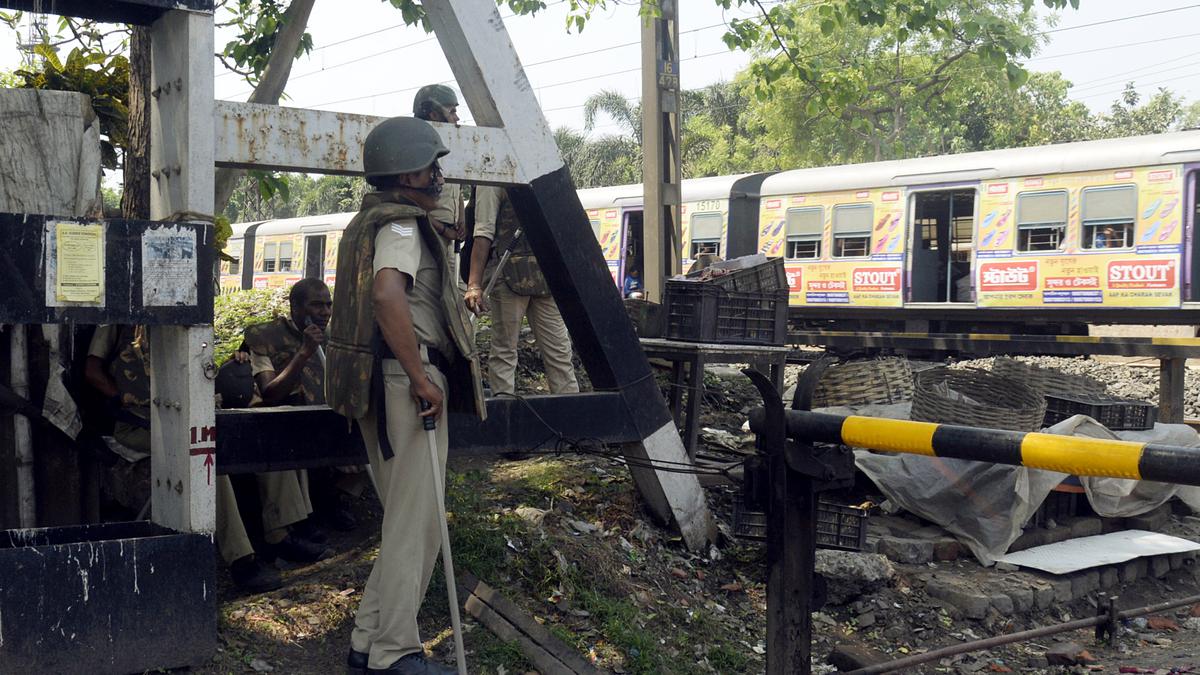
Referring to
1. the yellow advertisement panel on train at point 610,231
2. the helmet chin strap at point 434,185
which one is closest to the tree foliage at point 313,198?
the yellow advertisement panel on train at point 610,231

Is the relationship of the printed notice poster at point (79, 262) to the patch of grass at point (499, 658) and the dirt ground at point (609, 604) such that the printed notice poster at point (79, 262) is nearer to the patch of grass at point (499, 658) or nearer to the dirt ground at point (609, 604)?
the dirt ground at point (609, 604)

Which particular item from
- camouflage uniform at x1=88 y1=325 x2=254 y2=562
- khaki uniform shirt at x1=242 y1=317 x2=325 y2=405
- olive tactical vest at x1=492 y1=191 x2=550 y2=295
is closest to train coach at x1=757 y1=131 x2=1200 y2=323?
olive tactical vest at x1=492 y1=191 x2=550 y2=295

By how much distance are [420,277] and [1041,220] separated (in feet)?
44.9

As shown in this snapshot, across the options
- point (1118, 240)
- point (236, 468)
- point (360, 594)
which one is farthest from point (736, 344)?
point (1118, 240)

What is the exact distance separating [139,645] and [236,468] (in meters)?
0.79

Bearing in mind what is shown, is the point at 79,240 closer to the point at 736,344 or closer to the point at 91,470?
the point at 91,470

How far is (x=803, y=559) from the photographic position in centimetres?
357

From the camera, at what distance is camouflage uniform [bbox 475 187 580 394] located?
260 inches

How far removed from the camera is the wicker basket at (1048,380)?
7.64m

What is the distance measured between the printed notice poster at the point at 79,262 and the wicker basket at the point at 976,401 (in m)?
4.64

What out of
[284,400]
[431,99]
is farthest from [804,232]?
[284,400]

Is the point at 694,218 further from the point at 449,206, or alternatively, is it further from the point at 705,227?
the point at 449,206

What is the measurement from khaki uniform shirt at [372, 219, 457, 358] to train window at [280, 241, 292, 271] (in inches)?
952

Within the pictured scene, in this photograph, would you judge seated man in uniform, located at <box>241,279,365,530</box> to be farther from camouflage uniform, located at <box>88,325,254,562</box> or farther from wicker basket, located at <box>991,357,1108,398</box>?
wicker basket, located at <box>991,357,1108,398</box>
